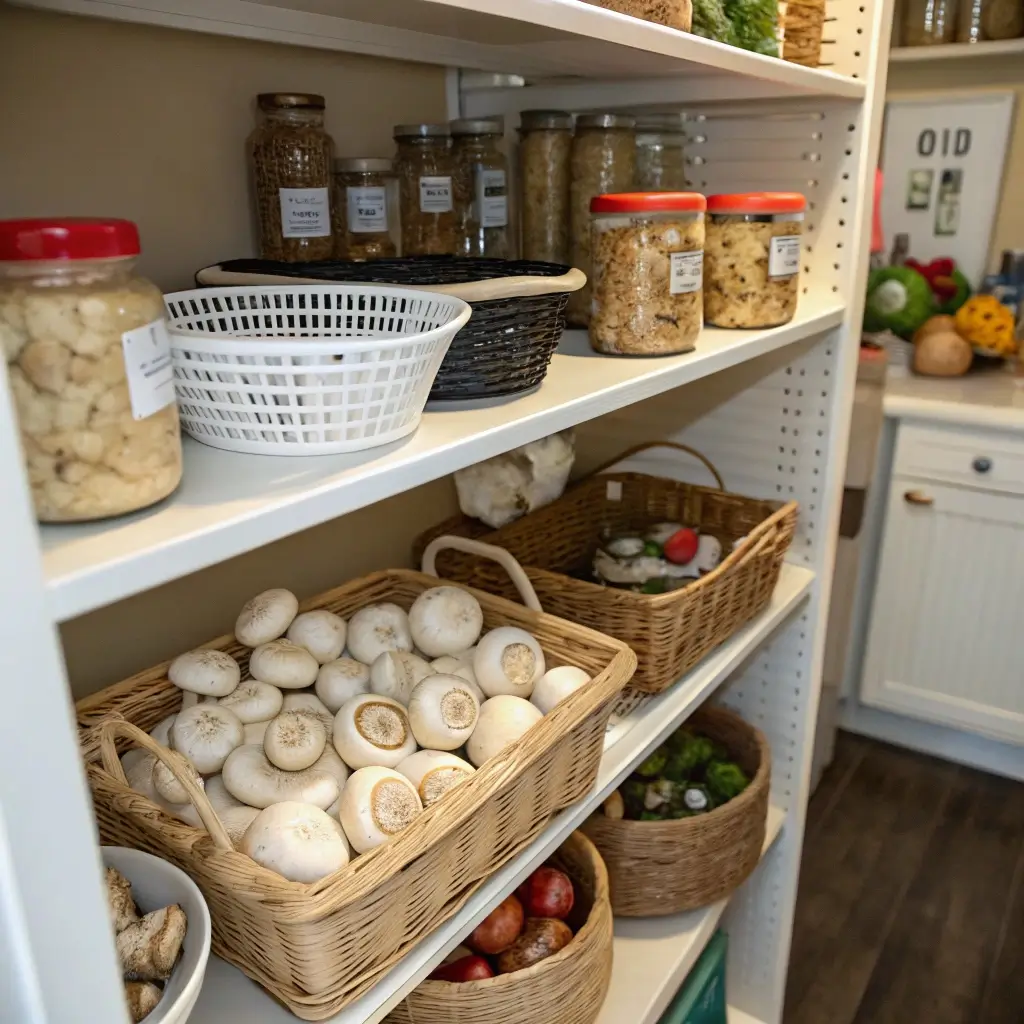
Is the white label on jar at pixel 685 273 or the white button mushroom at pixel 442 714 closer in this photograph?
the white button mushroom at pixel 442 714

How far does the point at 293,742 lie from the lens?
80cm

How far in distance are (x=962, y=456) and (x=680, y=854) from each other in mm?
1402

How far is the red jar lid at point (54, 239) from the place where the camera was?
45 cm

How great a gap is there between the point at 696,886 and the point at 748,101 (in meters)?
1.06

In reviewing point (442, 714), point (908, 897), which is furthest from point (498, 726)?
point (908, 897)

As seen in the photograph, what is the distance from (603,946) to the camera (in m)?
1.04

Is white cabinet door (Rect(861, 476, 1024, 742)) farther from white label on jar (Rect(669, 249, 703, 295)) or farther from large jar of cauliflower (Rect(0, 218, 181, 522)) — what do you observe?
large jar of cauliflower (Rect(0, 218, 181, 522))

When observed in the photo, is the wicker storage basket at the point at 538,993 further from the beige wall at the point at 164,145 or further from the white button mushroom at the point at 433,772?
the beige wall at the point at 164,145

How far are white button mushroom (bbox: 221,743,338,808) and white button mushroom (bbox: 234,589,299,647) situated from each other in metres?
0.15

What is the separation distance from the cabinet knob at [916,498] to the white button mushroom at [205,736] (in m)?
1.95

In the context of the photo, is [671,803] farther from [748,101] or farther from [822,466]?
[748,101]

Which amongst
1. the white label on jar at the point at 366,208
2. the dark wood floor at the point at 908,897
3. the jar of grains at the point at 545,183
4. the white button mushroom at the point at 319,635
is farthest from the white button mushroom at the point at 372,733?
the dark wood floor at the point at 908,897

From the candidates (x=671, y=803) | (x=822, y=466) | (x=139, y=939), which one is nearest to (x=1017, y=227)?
(x=822, y=466)

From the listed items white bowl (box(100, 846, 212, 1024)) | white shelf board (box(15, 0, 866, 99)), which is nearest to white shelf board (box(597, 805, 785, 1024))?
white bowl (box(100, 846, 212, 1024))
